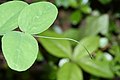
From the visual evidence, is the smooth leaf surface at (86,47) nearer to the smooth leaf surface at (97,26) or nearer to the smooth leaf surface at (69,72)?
the smooth leaf surface at (69,72)

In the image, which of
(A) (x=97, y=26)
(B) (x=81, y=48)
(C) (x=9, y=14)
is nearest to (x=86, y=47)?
(B) (x=81, y=48)

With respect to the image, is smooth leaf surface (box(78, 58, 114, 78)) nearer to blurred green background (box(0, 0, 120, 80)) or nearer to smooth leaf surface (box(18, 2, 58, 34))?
blurred green background (box(0, 0, 120, 80))

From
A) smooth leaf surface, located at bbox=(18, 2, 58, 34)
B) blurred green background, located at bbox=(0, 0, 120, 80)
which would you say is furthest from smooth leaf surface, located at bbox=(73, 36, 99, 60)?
smooth leaf surface, located at bbox=(18, 2, 58, 34)

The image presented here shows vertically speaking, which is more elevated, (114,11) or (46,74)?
(114,11)

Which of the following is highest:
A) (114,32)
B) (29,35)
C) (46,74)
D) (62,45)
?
(29,35)

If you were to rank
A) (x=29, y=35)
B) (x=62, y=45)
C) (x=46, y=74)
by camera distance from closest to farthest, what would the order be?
(x=29, y=35), (x=62, y=45), (x=46, y=74)

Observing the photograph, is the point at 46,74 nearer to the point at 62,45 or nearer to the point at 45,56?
the point at 45,56

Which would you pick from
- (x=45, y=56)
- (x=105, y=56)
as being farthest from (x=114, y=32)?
(x=45, y=56)

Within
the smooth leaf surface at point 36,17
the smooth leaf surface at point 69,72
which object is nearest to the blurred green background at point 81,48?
the smooth leaf surface at point 69,72
